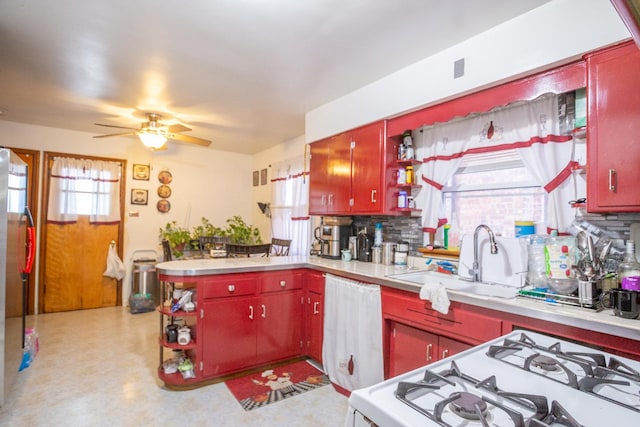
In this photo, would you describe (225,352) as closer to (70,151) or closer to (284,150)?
(284,150)

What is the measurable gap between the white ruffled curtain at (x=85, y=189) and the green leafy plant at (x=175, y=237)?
26.0 inches

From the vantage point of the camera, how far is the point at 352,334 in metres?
2.46

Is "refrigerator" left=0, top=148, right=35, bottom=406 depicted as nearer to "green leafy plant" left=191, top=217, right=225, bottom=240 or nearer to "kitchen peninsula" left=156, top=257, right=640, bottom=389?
"kitchen peninsula" left=156, top=257, right=640, bottom=389

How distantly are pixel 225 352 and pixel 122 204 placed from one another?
3389mm

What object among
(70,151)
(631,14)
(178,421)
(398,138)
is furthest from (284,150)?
(631,14)

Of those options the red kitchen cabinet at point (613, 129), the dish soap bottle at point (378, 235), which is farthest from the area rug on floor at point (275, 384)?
the red kitchen cabinet at point (613, 129)

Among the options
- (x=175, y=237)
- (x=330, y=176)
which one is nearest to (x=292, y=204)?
(x=330, y=176)

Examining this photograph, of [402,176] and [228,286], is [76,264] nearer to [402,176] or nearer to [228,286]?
[228,286]

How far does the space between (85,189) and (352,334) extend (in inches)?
169

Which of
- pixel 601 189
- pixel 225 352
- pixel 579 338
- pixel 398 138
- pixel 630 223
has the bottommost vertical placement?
pixel 225 352

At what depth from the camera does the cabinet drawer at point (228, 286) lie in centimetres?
252

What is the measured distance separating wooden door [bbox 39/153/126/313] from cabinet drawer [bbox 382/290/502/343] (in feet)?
14.1

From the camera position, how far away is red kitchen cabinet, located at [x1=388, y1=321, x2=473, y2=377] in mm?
1955

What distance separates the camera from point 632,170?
1.53 m
